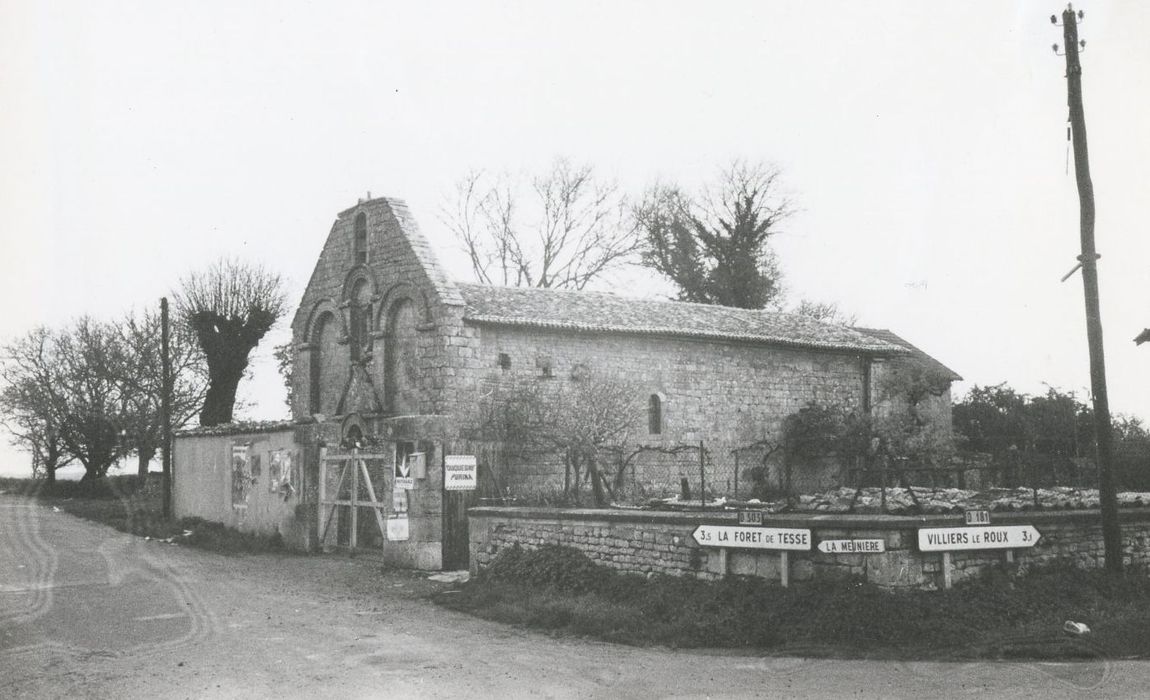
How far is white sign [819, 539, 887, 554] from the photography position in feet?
38.2

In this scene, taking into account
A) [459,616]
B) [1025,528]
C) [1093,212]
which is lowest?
[459,616]

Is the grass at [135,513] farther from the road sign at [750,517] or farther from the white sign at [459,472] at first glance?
the road sign at [750,517]

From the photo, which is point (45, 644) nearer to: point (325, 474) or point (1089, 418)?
point (325, 474)

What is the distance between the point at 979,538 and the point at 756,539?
2686 mm

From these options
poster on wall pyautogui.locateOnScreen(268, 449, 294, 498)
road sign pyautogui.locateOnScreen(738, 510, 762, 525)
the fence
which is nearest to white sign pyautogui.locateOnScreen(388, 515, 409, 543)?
the fence

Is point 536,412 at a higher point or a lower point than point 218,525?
higher

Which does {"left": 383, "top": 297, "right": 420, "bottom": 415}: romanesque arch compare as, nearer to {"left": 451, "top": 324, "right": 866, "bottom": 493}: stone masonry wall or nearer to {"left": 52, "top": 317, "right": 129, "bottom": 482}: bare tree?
{"left": 451, "top": 324, "right": 866, "bottom": 493}: stone masonry wall

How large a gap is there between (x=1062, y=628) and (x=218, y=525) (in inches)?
875

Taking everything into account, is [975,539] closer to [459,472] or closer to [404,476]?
[459,472]

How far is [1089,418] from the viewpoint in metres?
33.0

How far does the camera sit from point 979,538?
12.2 meters

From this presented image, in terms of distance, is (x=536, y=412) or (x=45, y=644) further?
(x=536, y=412)

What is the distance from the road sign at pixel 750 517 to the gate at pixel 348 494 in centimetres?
1067

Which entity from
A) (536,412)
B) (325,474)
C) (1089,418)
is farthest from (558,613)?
(1089,418)
